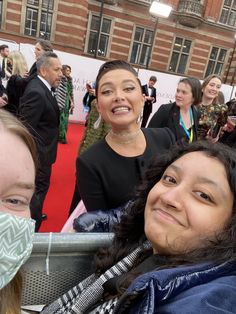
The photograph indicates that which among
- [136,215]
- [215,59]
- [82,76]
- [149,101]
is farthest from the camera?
[215,59]

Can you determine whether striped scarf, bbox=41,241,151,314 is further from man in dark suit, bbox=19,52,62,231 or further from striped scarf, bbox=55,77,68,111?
striped scarf, bbox=55,77,68,111

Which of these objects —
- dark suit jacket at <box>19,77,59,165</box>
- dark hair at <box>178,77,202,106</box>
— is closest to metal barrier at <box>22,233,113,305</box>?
dark suit jacket at <box>19,77,59,165</box>

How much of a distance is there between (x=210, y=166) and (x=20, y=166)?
57cm

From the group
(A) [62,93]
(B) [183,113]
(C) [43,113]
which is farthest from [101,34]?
(C) [43,113]

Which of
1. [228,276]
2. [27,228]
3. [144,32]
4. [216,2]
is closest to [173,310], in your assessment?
[228,276]

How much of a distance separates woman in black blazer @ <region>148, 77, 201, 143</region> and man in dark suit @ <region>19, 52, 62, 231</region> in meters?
0.96

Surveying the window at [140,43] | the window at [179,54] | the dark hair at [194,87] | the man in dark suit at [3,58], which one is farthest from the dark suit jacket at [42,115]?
the window at [179,54]

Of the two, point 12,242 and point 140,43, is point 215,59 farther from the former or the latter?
point 12,242

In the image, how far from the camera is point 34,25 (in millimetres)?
14352

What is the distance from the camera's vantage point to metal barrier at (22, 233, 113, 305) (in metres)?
0.94

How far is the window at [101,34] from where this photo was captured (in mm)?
15570

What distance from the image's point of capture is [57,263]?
3.27 ft

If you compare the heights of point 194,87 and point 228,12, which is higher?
point 228,12

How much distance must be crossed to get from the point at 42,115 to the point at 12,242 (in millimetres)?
1847
